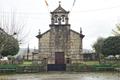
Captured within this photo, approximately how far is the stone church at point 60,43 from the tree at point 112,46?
7673 millimetres

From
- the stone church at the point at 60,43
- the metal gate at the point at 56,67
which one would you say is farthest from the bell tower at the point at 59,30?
the metal gate at the point at 56,67

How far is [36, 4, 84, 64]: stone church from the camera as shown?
5647 centimetres

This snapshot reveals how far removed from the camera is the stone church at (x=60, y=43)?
185 ft

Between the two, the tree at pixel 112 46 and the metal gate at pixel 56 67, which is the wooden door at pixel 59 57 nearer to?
the metal gate at pixel 56 67

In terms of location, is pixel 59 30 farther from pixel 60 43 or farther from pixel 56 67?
pixel 56 67

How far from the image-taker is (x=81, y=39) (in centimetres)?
5744

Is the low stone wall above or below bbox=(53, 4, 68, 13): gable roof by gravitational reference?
below

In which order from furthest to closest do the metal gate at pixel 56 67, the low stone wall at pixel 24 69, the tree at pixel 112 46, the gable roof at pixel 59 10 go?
1. the tree at pixel 112 46
2. the gable roof at pixel 59 10
3. the metal gate at pixel 56 67
4. the low stone wall at pixel 24 69

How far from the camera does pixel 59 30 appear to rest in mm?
56656

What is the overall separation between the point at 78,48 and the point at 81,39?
61.4 inches

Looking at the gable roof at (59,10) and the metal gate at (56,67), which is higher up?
the gable roof at (59,10)

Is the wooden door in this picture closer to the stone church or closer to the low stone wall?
the stone church

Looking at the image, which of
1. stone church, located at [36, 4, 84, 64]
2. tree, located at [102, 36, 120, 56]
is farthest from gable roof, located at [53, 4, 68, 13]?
tree, located at [102, 36, 120, 56]

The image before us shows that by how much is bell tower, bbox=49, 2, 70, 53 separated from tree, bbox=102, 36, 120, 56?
9.79 m
